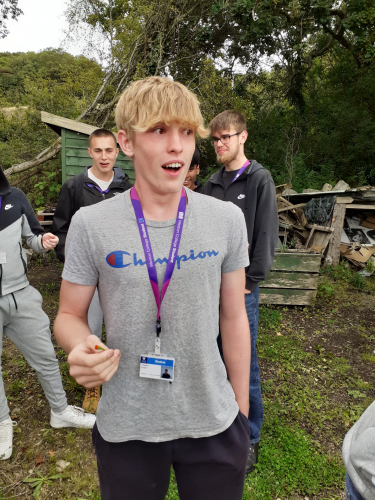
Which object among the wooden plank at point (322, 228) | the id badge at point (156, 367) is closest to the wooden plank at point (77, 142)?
the wooden plank at point (322, 228)

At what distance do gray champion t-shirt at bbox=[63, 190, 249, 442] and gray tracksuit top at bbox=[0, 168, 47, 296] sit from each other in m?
1.72

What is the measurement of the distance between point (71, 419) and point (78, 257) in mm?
2605

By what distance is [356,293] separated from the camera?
661 centimetres

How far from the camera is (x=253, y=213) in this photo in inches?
106

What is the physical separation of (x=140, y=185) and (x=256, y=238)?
5.29ft

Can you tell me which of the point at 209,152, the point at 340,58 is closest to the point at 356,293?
the point at 209,152

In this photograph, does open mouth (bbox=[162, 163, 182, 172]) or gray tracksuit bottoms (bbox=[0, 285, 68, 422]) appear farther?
gray tracksuit bottoms (bbox=[0, 285, 68, 422])

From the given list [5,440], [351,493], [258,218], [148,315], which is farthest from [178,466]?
[5,440]

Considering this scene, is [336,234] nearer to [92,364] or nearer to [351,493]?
[351,493]

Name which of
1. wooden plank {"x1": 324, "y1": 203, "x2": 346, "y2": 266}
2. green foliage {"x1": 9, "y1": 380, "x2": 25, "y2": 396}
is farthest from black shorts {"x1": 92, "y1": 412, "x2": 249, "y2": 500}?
wooden plank {"x1": 324, "y1": 203, "x2": 346, "y2": 266}

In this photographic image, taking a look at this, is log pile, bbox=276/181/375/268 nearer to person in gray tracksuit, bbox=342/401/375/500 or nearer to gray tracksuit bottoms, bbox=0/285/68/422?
gray tracksuit bottoms, bbox=0/285/68/422

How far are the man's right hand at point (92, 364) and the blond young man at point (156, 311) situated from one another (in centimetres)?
14

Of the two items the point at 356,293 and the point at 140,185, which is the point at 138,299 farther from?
the point at 356,293

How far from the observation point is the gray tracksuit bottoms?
8.86 feet
